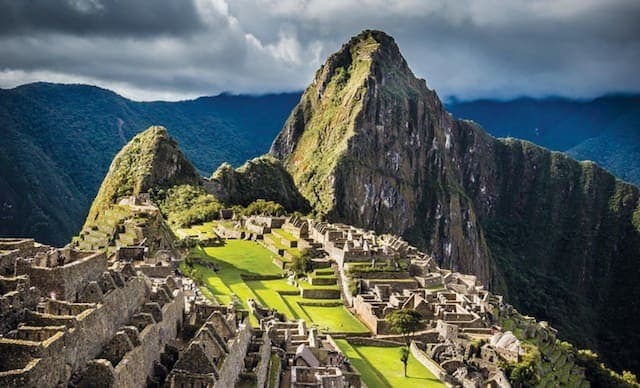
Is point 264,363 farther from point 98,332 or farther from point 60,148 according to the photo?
point 60,148

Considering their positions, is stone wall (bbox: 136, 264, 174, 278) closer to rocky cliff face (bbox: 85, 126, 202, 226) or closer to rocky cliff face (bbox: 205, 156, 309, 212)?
rocky cliff face (bbox: 85, 126, 202, 226)

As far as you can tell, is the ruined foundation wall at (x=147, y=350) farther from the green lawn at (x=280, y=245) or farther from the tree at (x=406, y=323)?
the green lawn at (x=280, y=245)

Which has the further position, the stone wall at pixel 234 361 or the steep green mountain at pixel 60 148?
the steep green mountain at pixel 60 148

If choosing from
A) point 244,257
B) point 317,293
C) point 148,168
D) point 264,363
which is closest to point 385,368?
point 264,363

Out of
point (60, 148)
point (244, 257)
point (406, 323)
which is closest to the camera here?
point (406, 323)

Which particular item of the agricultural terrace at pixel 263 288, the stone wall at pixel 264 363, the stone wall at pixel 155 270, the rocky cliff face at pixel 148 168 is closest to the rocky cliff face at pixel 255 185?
the rocky cliff face at pixel 148 168

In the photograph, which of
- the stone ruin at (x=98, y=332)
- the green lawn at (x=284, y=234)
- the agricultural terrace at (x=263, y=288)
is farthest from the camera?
the green lawn at (x=284, y=234)

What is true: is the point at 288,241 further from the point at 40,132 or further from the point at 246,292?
the point at 40,132
